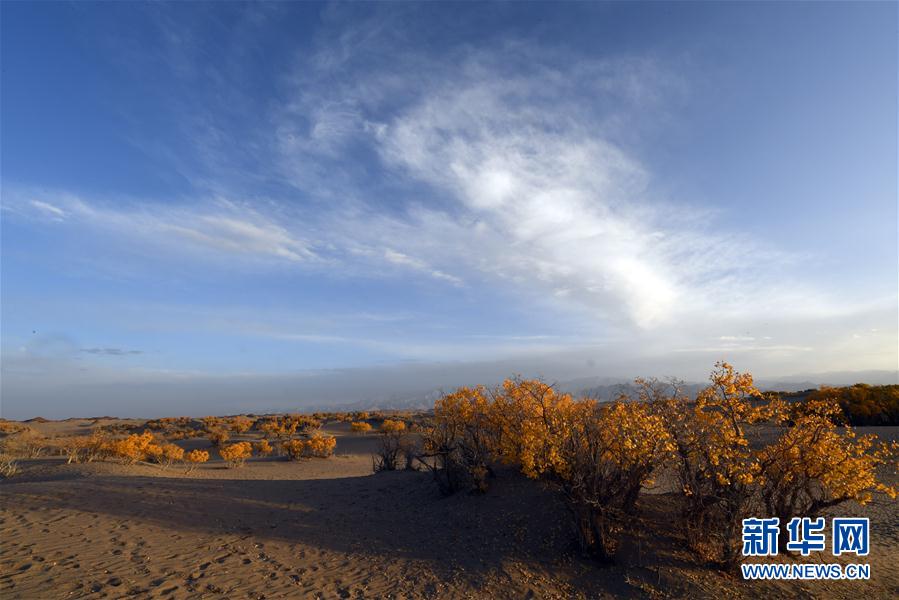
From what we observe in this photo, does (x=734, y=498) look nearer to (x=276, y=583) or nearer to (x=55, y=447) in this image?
(x=276, y=583)

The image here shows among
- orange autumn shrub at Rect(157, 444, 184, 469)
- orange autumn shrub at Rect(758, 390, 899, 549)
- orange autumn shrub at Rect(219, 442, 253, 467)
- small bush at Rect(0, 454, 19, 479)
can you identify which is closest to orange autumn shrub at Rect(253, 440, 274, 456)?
orange autumn shrub at Rect(219, 442, 253, 467)

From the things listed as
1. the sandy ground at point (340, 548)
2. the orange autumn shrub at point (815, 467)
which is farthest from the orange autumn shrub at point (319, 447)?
the orange autumn shrub at point (815, 467)

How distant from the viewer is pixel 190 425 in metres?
45.4

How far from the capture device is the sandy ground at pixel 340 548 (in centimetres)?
732

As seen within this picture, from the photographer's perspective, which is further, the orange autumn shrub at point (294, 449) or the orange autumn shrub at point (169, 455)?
the orange autumn shrub at point (294, 449)

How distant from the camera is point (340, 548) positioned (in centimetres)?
927

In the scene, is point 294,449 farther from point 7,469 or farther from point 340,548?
point 340,548

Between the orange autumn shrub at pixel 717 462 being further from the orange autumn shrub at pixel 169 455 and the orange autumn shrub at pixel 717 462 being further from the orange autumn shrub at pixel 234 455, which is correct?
the orange autumn shrub at pixel 169 455

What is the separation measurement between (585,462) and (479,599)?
2934 mm

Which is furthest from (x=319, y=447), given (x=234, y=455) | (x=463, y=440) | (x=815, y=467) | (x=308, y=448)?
(x=815, y=467)

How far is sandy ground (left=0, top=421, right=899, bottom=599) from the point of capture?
732 centimetres

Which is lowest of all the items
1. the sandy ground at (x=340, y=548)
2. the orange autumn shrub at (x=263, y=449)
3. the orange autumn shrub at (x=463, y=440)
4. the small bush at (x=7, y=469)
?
the orange autumn shrub at (x=263, y=449)

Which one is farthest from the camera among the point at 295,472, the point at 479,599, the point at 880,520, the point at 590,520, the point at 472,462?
the point at 295,472

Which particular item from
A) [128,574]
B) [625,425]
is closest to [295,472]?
[128,574]
